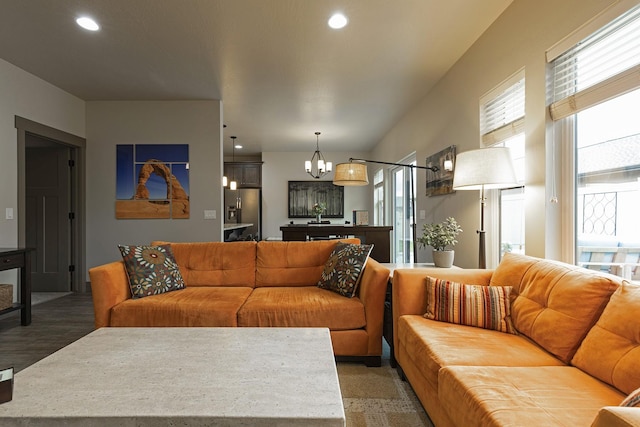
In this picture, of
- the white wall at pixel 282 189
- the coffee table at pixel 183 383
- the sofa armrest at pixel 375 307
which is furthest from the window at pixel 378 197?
the coffee table at pixel 183 383

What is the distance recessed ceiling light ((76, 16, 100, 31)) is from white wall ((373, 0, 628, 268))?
127 inches

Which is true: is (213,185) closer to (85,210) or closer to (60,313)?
(85,210)

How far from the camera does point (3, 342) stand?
2.96m

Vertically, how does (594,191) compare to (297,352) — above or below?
above

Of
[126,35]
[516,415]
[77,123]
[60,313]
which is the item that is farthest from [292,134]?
[516,415]

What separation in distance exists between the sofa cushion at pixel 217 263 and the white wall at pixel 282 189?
17.2 ft

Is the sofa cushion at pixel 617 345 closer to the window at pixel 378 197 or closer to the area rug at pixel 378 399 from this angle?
the area rug at pixel 378 399

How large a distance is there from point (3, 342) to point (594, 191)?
14.8ft

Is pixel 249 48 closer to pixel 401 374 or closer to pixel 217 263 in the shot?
pixel 217 263

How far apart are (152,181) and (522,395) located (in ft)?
15.9

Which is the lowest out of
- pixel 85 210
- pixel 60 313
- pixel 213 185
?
pixel 60 313

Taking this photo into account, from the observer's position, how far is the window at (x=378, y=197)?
7.59 m

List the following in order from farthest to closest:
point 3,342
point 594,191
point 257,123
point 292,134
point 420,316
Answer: point 292,134, point 257,123, point 3,342, point 420,316, point 594,191

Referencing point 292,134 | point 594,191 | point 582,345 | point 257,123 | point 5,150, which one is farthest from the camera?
point 292,134
